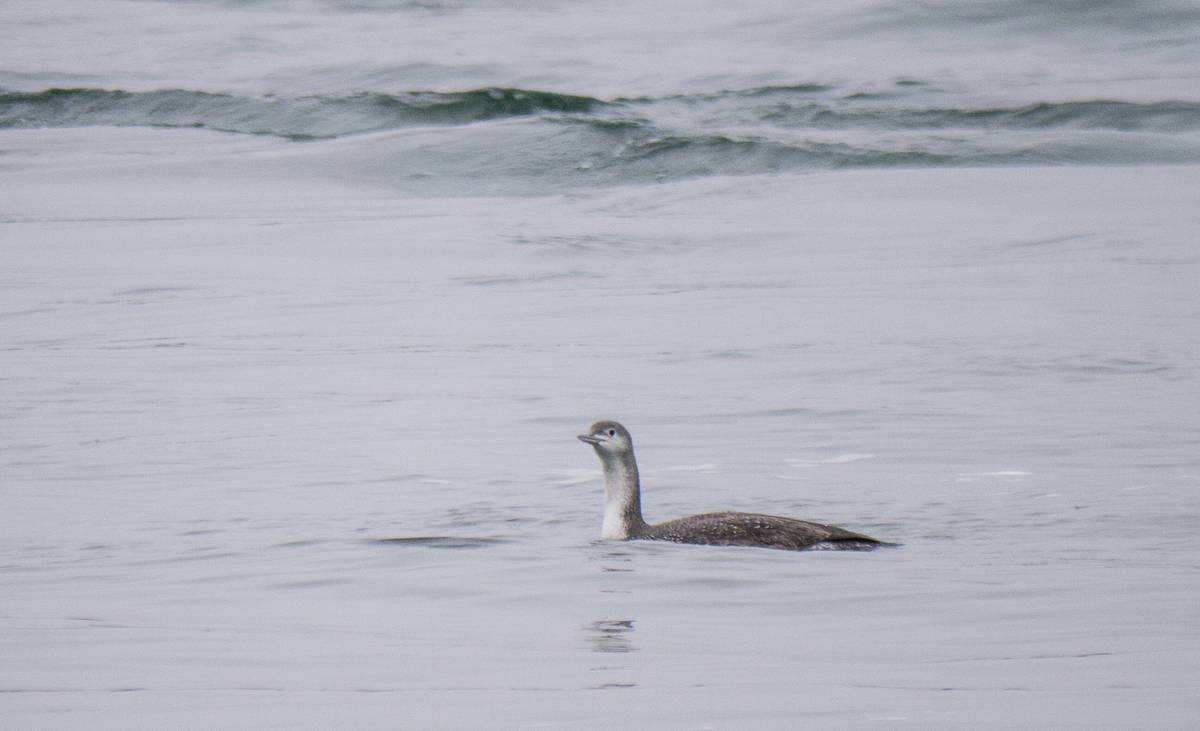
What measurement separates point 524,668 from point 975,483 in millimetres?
4586

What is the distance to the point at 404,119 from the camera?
111 feet

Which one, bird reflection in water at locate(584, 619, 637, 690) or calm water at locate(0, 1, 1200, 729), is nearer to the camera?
bird reflection in water at locate(584, 619, 637, 690)

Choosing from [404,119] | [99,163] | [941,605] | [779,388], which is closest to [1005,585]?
[941,605]

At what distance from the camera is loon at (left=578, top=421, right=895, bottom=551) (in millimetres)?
10375

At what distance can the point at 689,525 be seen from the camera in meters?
11.0

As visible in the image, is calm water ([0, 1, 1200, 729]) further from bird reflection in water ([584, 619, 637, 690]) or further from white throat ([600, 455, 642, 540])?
white throat ([600, 455, 642, 540])

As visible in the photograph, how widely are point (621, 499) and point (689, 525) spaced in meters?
0.47

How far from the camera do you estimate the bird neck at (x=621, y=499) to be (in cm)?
Answer: 1120

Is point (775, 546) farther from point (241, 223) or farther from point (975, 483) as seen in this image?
point (241, 223)

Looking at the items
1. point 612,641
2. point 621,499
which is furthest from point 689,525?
point 612,641

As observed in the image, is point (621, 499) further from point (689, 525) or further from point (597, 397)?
point (597, 397)

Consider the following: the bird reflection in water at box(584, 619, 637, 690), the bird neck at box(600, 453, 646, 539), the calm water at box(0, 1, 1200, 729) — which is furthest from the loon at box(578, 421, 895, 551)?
the bird reflection in water at box(584, 619, 637, 690)

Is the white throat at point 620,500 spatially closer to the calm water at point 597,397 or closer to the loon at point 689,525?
the loon at point 689,525

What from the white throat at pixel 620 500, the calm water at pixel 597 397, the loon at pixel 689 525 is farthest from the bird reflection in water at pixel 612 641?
the white throat at pixel 620 500
